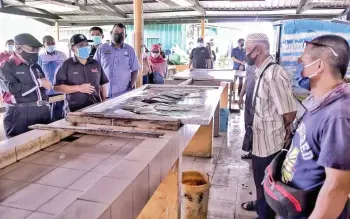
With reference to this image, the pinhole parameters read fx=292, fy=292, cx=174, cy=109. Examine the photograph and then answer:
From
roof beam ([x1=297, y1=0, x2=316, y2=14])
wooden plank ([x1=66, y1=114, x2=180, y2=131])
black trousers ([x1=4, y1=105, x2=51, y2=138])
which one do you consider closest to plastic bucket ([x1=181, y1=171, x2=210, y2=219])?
wooden plank ([x1=66, y1=114, x2=180, y2=131])

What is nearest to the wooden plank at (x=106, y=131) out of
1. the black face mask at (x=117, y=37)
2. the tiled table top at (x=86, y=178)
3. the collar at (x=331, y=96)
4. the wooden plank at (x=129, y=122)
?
the tiled table top at (x=86, y=178)

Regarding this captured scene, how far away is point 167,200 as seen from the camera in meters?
2.43

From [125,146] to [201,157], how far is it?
9.95 ft

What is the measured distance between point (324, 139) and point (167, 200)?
1454mm

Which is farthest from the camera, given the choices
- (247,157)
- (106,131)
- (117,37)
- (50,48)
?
(50,48)

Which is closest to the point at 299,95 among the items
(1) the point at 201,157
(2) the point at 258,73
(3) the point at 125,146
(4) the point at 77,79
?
(1) the point at 201,157

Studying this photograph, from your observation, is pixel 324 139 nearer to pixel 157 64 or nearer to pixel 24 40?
pixel 24 40

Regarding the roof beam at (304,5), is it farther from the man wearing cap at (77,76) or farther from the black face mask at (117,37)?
the man wearing cap at (77,76)

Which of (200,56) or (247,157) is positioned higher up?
(200,56)

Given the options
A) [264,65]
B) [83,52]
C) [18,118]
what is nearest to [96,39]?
[83,52]

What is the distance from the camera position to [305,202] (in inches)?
58.0

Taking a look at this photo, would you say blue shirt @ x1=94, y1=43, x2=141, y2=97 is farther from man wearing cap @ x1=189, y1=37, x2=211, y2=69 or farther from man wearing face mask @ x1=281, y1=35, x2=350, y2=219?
man wearing cap @ x1=189, y1=37, x2=211, y2=69

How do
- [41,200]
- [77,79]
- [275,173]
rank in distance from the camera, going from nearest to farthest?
[41,200], [275,173], [77,79]

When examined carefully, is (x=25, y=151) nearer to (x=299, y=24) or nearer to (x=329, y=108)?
(x=329, y=108)
